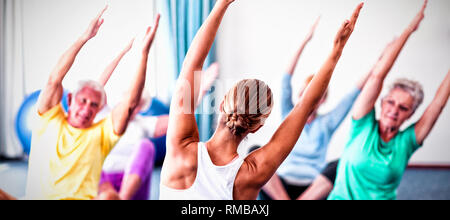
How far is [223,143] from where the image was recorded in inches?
76.7

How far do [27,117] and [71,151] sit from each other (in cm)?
36

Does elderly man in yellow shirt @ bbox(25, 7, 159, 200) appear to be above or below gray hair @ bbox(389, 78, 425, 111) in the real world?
below

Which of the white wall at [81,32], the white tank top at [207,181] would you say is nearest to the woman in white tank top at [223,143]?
the white tank top at [207,181]

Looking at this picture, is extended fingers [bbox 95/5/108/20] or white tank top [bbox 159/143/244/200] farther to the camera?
extended fingers [bbox 95/5/108/20]

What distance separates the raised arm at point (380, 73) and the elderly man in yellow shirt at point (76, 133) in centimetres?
143

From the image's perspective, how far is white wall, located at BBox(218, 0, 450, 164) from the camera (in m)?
2.47

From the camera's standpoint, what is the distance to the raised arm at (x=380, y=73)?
2453mm

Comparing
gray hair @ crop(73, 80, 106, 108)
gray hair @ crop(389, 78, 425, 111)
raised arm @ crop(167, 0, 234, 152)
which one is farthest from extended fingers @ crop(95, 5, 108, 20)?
gray hair @ crop(389, 78, 425, 111)

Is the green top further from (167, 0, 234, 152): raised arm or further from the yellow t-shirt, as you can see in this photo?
the yellow t-shirt

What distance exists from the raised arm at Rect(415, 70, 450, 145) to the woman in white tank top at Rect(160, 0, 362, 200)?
94cm

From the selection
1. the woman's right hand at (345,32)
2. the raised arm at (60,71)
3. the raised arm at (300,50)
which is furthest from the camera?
the raised arm at (300,50)

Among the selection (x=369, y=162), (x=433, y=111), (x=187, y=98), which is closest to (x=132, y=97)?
(x=187, y=98)

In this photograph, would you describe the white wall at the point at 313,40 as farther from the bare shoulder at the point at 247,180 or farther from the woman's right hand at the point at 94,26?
the woman's right hand at the point at 94,26
